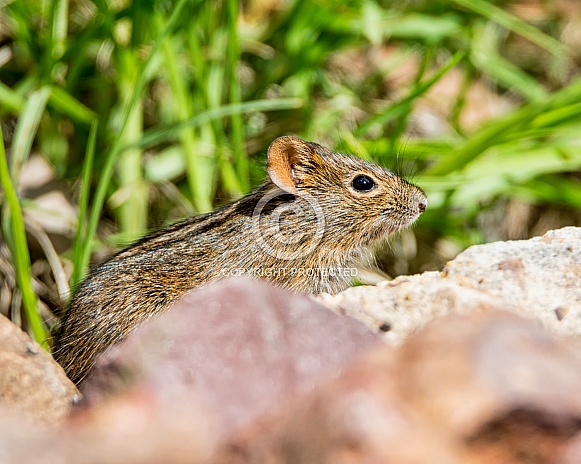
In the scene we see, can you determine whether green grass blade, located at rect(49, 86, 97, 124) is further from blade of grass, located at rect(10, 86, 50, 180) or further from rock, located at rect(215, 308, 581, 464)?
rock, located at rect(215, 308, 581, 464)

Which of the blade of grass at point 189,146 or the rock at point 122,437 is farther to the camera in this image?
the blade of grass at point 189,146

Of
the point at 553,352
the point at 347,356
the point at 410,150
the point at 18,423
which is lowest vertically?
the point at 410,150

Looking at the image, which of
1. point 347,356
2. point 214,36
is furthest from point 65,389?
point 214,36

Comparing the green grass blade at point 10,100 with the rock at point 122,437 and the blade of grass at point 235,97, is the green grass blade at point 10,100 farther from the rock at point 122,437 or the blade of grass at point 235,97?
the rock at point 122,437

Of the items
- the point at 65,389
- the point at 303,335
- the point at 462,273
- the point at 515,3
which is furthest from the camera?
the point at 515,3

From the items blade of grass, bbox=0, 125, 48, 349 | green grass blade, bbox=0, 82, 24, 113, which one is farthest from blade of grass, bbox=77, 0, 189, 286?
green grass blade, bbox=0, 82, 24, 113

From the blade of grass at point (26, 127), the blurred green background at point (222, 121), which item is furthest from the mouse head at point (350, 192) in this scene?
the blade of grass at point (26, 127)

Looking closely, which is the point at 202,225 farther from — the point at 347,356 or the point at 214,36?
the point at 214,36
